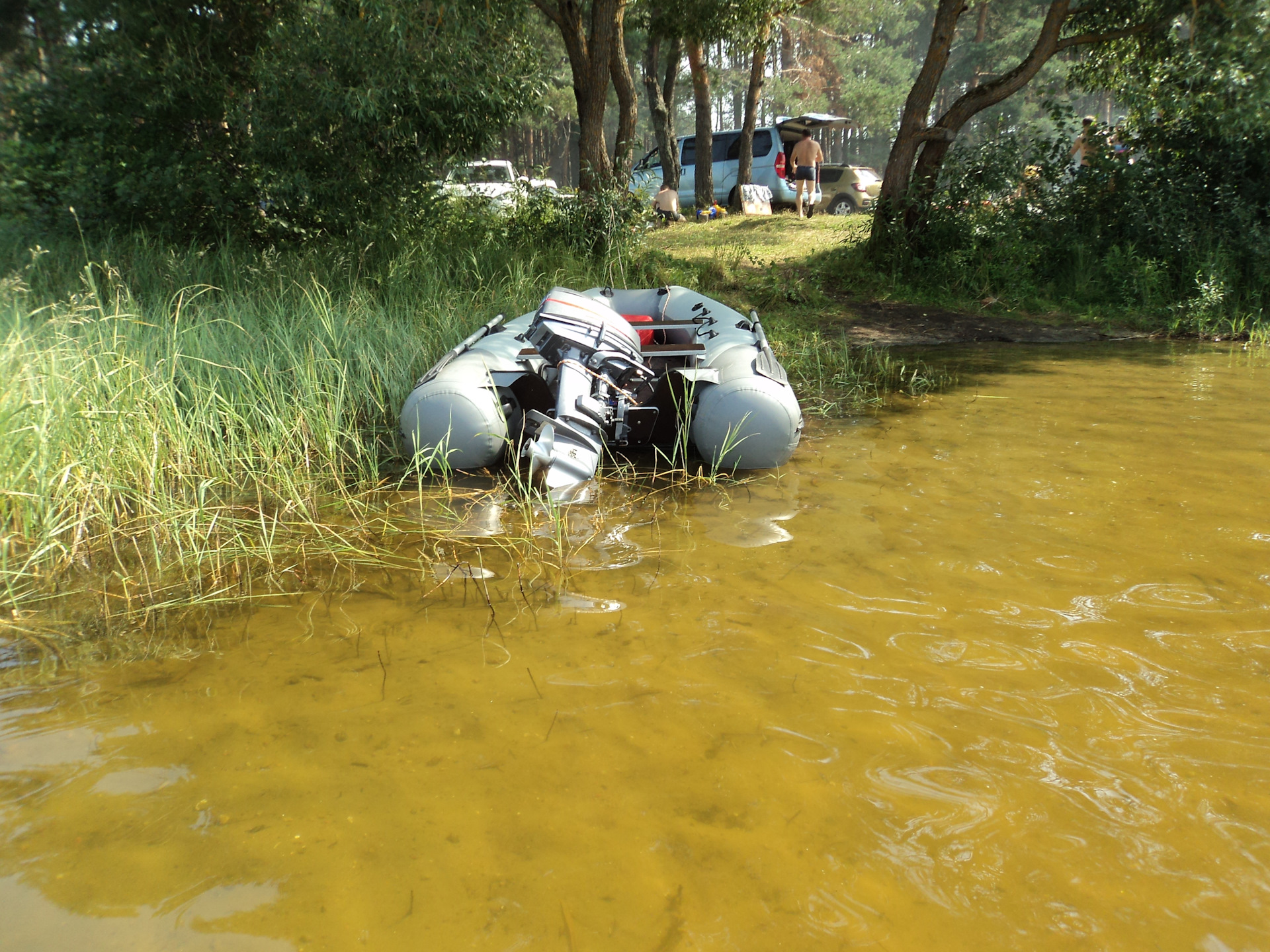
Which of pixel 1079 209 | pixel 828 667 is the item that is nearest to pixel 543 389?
pixel 828 667

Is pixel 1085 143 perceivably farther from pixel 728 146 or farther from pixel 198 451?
pixel 198 451

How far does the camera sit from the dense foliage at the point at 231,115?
270 inches

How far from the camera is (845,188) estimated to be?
56.9 feet

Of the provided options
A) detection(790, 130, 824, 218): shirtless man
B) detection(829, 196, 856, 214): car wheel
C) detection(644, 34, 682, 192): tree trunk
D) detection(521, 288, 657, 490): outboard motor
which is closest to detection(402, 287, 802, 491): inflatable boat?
detection(521, 288, 657, 490): outboard motor

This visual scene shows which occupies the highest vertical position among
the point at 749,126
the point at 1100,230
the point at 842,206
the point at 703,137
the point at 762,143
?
the point at 749,126

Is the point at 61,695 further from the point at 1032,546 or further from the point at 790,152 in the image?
the point at 790,152

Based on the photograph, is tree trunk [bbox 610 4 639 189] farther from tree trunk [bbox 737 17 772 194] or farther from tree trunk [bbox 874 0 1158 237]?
tree trunk [bbox 737 17 772 194]

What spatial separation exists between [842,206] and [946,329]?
952 centimetres

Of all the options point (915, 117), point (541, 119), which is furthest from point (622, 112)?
point (915, 117)

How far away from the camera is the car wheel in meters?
17.4

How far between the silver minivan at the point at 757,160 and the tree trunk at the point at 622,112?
4.13 m

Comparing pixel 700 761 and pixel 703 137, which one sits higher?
pixel 703 137

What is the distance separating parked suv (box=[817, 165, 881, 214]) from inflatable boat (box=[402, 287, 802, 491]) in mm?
13958

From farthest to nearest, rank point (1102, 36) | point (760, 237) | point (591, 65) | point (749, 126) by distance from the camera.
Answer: point (749, 126) → point (760, 237) → point (591, 65) → point (1102, 36)
